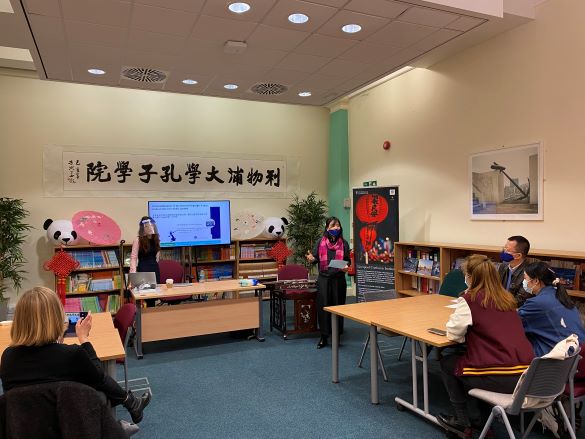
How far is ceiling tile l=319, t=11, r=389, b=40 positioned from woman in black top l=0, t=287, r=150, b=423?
322cm

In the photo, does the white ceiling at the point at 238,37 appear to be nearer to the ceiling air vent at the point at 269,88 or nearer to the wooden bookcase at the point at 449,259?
the ceiling air vent at the point at 269,88

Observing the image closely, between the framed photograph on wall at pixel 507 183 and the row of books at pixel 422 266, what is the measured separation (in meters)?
0.78

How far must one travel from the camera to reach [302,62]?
4.95 m

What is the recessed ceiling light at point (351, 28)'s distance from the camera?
402 cm

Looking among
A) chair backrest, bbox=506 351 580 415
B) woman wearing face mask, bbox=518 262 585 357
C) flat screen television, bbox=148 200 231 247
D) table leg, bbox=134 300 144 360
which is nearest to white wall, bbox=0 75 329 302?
flat screen television, bbox=148 200 231 247

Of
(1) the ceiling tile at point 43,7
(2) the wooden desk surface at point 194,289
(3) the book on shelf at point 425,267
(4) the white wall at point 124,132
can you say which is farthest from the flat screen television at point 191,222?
(1) the ceiling tile at point 43,7

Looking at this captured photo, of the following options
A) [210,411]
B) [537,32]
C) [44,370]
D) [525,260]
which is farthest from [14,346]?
[537,32]

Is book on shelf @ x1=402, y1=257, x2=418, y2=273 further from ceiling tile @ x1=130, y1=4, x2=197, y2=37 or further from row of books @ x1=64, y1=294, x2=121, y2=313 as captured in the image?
row of books @ x1=64, y1=294, x2=121, y2=313

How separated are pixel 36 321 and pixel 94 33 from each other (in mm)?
3117

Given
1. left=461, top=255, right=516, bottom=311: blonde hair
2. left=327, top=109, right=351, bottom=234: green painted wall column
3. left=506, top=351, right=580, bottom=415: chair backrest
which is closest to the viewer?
left=506, top=351, right=580, bottom=415: chair backrest

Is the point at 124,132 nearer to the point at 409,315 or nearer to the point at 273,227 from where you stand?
the point at 273,227

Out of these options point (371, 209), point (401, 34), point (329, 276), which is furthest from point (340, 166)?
point (401, 34)

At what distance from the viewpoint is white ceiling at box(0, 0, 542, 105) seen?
365cm

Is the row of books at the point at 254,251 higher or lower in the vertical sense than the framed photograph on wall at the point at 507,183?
lower
